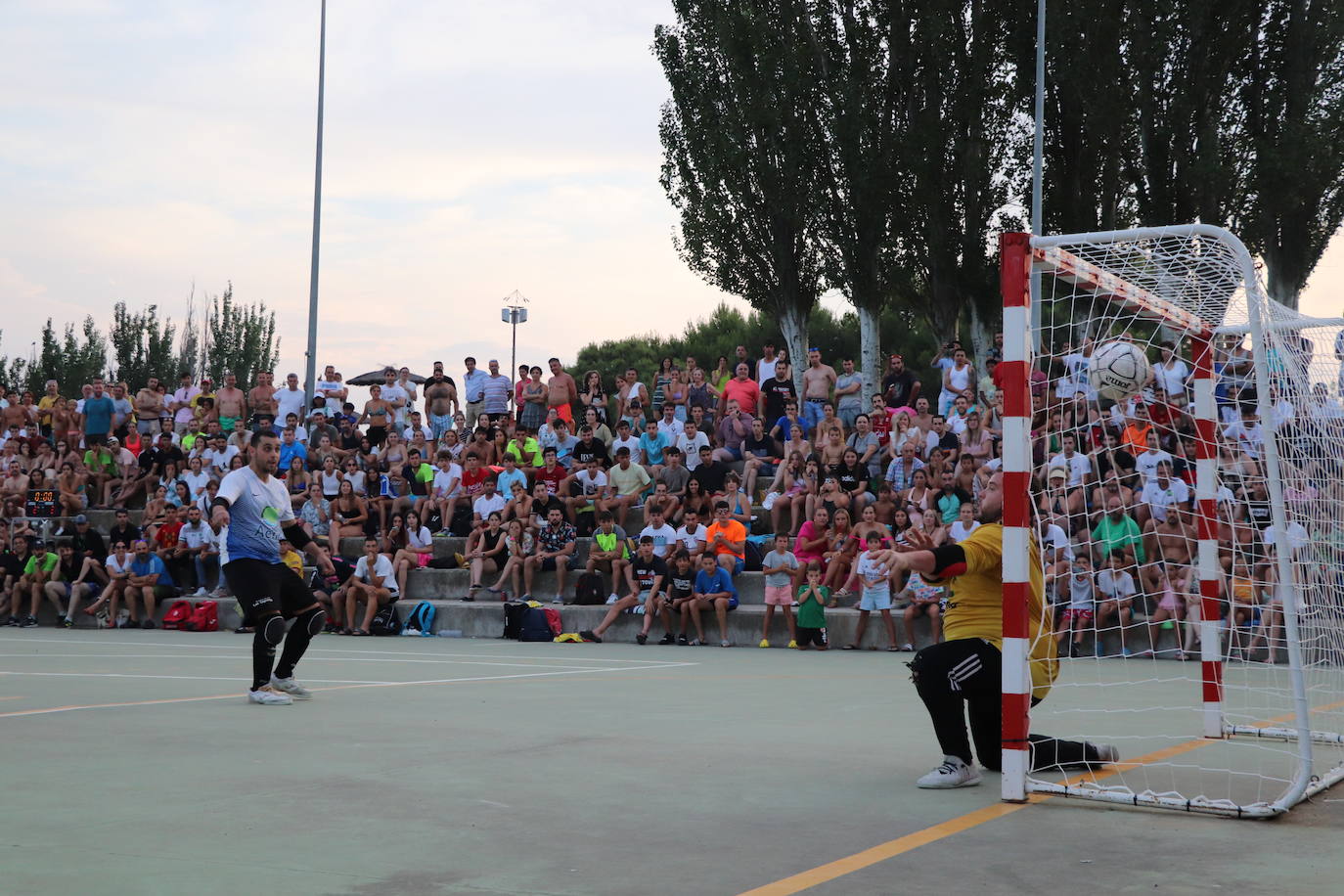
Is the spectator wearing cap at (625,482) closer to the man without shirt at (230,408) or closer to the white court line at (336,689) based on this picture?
the white court line at (336,689)

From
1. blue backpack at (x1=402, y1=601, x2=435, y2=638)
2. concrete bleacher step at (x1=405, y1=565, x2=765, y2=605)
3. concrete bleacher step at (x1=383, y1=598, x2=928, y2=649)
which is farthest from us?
blue backpack at (x1=402, y1=601, x2=435, y2=638)

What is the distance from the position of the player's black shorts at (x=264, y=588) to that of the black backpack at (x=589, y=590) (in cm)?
944

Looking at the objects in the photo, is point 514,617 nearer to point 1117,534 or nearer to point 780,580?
point 780,580

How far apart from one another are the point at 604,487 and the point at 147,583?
7.97 meters

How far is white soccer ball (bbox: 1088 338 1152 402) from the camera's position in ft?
25.4

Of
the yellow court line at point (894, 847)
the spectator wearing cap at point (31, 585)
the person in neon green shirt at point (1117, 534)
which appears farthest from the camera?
the spectator wearing cap at point (31, 585)

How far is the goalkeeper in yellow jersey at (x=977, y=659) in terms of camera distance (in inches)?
260

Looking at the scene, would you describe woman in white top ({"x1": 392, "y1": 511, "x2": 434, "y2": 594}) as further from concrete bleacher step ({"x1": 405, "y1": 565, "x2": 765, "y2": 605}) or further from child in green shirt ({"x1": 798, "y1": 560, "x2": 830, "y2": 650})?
child in green shirt ({"x1": 798, "y1": 560, "x2": 830, "y2": 650})

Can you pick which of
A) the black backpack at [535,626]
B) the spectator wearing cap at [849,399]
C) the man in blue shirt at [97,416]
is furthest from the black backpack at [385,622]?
the man in blue shirt at [97,416]

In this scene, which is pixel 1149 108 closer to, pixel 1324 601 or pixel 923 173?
pixel 923 173

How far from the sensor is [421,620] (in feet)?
66.3

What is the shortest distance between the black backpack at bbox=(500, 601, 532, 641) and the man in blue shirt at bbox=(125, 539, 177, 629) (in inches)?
269

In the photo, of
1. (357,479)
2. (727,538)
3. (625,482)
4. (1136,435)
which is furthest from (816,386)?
(1136,435)

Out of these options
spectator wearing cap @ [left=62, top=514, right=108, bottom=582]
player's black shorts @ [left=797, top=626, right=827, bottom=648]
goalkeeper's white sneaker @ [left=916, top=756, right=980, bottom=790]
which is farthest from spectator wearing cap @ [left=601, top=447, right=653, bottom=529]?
goalkeeper's white sneaker @ [left=916, top=756, right=980, bottom=790]
